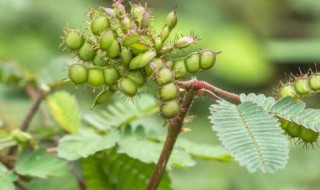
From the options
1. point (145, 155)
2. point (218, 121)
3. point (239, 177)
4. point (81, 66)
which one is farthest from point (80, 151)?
point (239, 177)

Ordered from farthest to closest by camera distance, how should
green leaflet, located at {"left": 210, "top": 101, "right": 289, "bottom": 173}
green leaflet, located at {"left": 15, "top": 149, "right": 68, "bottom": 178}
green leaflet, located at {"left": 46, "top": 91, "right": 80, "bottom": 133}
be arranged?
green leaflet, located at {"left": 46, "top": 91, "right": 80, "bottom": 133} → green leaflet, located at {"left": 15, "top": 149, "right": 68, "bottom": 178} → green leaflet, located at {"left": 210, "top": 101, "right": 289, "bottom": 173}

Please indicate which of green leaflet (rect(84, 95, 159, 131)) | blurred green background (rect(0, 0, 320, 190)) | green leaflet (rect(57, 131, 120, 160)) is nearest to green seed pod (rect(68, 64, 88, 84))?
green leaflet (rect(57, 131, 120, 160))

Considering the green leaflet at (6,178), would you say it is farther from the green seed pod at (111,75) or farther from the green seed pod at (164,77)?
the green seed pod at (164,77)

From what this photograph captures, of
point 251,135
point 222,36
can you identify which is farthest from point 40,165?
A: point 222,36

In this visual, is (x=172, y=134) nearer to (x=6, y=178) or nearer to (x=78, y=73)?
(x=78, y=73)

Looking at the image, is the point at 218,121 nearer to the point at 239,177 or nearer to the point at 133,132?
the point at 133,132

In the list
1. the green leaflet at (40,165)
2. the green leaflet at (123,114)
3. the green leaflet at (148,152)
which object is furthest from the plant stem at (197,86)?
the green leaflet at (123,114)

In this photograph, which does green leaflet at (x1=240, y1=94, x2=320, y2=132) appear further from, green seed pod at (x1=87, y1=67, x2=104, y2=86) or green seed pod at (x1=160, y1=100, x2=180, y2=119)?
green seed pod at (x1=87, y1=67, x2=104, y2=86)
